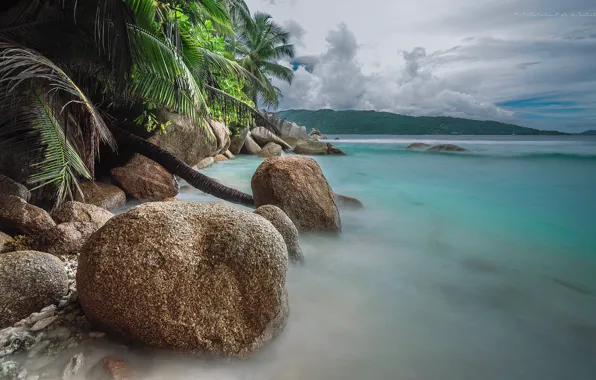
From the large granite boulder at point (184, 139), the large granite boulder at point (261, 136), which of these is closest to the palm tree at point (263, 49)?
the large granite boulder at point (261, 136)

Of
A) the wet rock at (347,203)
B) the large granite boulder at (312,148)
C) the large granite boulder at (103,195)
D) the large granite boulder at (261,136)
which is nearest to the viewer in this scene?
the large granite boulder at (103,195)

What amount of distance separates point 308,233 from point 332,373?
2.98m

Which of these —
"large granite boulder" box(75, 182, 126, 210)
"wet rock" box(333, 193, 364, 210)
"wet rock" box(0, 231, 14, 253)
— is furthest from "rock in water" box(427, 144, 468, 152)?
"wet rock" box(0, 231, 14, 253)

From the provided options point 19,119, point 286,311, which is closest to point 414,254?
point 286,311

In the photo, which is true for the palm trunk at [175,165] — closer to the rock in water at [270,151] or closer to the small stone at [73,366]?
the small stone at [73,366]

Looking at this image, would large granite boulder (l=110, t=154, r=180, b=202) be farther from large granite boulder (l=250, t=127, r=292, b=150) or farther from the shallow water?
large granite boulder (l=250, t=127, r=292, b=150)

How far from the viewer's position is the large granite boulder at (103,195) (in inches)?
249

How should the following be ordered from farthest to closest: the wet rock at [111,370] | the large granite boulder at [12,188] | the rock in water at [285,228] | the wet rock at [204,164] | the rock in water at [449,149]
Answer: the rock in water at [449,149] → the wet rock at [204,164] → the large granite boulder at [12,188] → the rock in water at [285,228] → the wet rock at [111,370]

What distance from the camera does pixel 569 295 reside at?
4168 mm

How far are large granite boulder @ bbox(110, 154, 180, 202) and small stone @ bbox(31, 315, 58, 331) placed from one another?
5051 mm

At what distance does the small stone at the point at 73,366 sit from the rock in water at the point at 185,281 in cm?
23

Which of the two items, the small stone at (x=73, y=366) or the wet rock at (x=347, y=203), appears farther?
the wet rock at (x=347, y=203)

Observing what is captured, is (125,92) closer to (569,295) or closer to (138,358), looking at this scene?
(138,358)

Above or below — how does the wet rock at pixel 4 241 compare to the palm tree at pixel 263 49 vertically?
below
